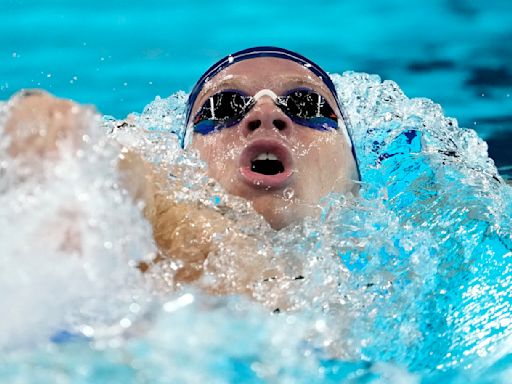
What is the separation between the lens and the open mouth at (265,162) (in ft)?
5.74

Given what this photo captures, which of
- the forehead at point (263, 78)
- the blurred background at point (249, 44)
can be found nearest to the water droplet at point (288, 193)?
the forehead at point (263, 78)

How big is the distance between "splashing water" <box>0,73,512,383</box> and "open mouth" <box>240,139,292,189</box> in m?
0.10

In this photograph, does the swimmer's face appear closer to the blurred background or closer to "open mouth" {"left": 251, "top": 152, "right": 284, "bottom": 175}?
"open mouth" {"left": 251, "top": 152, "right": 284, "bottom": 175}

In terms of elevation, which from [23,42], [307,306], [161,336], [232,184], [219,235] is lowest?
[161,336]

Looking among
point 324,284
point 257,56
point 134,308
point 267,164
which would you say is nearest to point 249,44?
point 257,56

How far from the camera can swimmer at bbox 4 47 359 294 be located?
54.6 inches

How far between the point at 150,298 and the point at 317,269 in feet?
1.28

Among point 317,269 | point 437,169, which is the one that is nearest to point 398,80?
point 437,169

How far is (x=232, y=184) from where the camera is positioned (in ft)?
5.83

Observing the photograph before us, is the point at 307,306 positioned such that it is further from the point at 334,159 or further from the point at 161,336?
the point at 334,159

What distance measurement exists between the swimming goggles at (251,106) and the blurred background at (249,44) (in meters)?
1.62

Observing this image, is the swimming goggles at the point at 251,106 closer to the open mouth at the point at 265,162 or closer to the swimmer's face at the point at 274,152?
the swimmer's face at the point at 274,152

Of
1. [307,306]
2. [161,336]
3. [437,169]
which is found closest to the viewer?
[161,336]

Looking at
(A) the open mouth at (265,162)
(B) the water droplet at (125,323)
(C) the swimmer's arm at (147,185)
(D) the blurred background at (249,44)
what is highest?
(D) the blurred background at (249,44)
